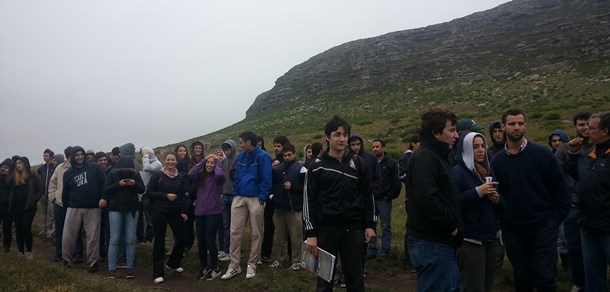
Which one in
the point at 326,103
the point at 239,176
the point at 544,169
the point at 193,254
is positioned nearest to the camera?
the point at 544,169

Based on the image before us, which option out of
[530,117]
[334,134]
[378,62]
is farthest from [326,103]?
[334,134]

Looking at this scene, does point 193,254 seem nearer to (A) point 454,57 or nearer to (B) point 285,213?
(B) point 285,213

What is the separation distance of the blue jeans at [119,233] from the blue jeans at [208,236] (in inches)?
53.0

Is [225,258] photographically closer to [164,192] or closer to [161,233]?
[161,233]

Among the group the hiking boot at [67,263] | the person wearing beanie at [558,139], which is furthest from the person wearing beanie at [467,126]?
the hiking boot at [67,263]

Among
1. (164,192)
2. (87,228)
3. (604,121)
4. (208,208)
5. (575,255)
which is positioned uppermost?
(604,121)

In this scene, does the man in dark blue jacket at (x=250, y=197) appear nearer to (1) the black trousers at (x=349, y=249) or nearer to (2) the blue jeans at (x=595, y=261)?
(1) the black trousers at (x=349, y=249)

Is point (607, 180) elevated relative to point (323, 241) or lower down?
elevated

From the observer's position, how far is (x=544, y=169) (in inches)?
175

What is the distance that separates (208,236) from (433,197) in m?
5.28

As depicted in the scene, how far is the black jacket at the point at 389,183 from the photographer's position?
8.00m

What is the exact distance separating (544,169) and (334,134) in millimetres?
2308

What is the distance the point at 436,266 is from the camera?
140 inches

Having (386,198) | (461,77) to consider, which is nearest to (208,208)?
(386,198)
